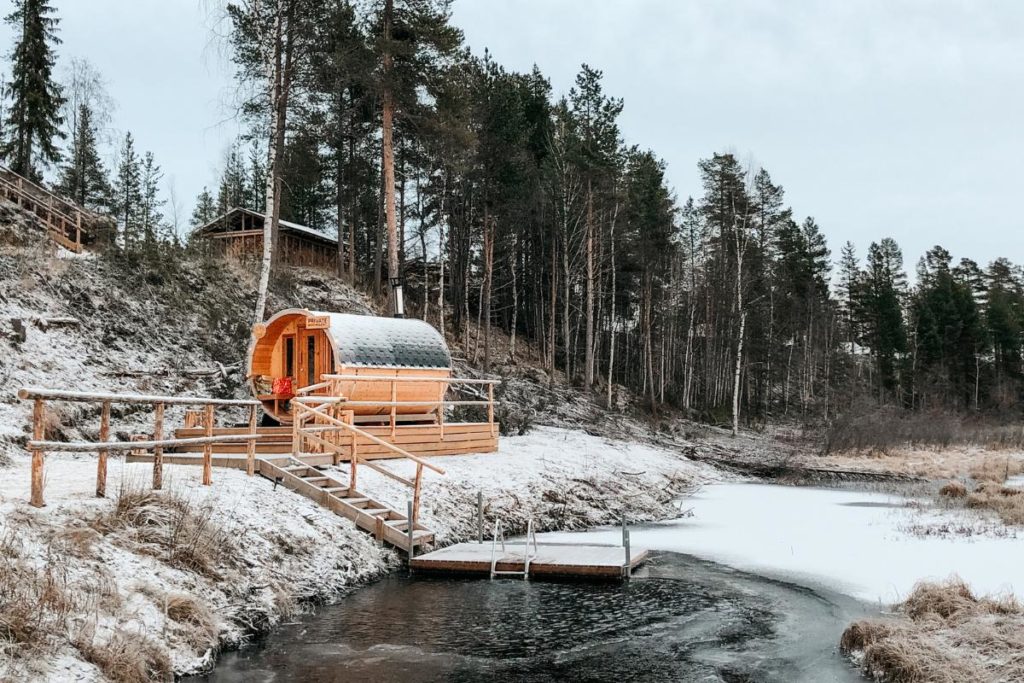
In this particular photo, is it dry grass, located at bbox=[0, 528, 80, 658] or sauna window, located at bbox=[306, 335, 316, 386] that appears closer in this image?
dry grass, located at bbox=[0, 528, 80, 658]

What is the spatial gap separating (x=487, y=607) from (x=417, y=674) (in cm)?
270

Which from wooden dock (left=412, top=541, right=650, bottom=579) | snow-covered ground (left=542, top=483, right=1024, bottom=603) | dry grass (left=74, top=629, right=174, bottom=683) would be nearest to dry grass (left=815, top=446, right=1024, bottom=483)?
snow-covered ground (left=542, top=483, right=1024, bottom=603)

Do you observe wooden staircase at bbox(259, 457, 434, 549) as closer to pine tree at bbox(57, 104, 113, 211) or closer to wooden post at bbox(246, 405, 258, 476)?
wooden post at bbox(246, 405, 258, 476)

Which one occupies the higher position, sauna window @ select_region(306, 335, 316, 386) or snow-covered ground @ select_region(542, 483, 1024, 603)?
sauna window @ select_region(306, 335, 316, 386)

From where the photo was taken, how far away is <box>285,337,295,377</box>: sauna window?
2002 cm

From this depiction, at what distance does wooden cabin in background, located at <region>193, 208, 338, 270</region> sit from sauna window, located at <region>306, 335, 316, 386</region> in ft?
38.5

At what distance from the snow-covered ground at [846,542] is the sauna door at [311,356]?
7.52 meters

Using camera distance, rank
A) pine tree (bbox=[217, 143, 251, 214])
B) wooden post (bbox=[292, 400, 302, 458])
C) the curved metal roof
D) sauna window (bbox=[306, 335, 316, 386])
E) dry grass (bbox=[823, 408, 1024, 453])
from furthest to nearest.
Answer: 1. pine tree (bbox=[217, 143, 251, 214])
2. dry grass (bbox=[823, 408, 1024, 453])
3. sauna window (bbox=[306, 335, 316, 386])
4. the curved metal roof
5. wooden post (bbox=[292, 400, 302, 458])

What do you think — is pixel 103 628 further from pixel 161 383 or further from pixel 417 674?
pixel 161 383

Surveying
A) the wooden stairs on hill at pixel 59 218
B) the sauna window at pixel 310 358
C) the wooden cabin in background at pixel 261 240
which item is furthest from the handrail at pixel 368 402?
the wooden cabin in background at pixel 261 240

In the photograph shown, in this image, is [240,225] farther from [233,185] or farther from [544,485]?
[544,485]

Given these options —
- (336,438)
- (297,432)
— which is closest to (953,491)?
(336,438)

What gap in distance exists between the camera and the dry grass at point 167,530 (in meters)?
8.34

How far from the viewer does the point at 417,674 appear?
7.26 metres
